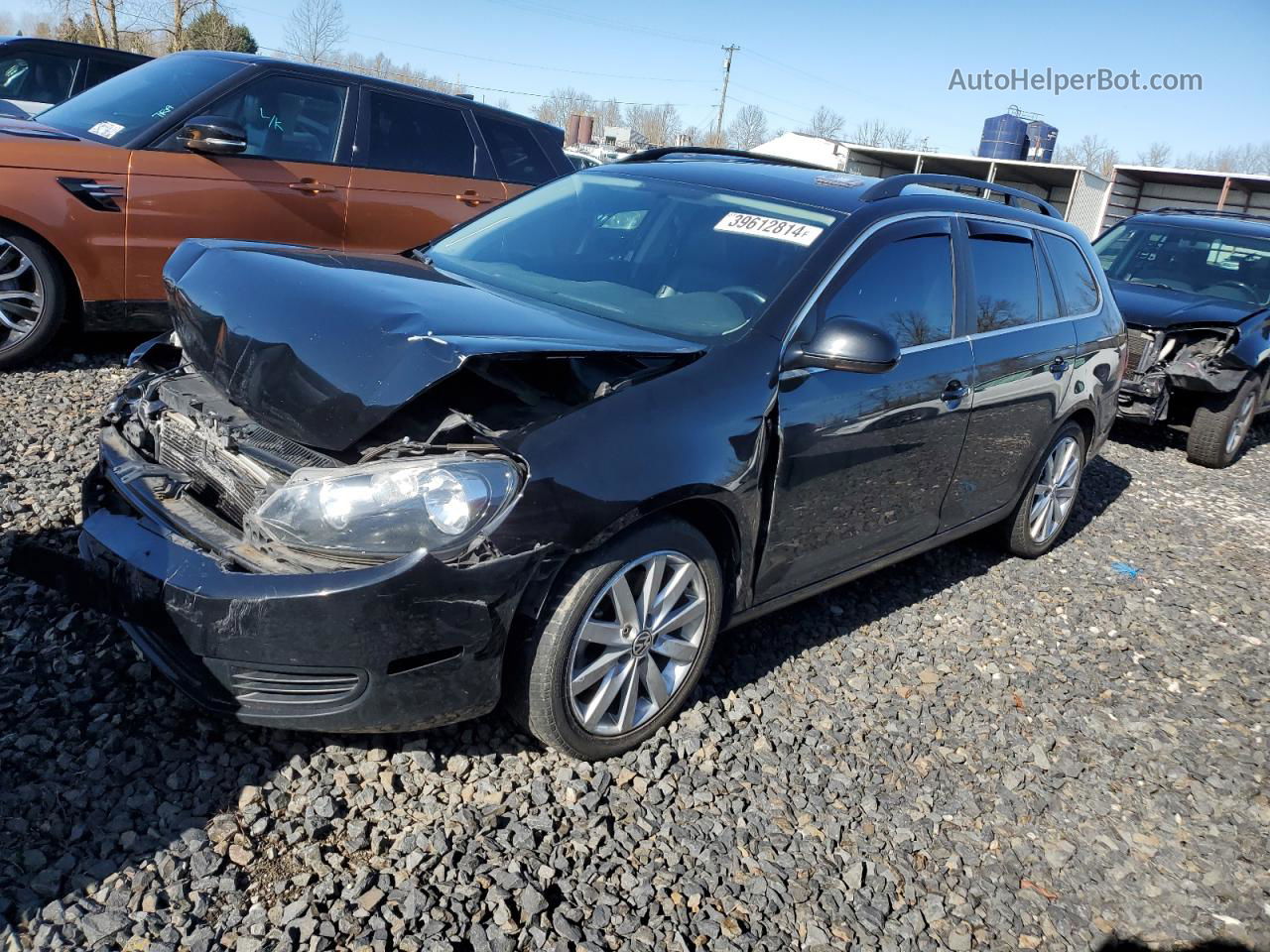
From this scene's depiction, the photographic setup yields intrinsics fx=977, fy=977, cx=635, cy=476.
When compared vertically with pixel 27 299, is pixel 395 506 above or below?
above

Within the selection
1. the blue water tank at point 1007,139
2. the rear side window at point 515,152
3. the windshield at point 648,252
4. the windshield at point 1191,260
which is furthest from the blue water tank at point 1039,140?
the windshield at point 648,252

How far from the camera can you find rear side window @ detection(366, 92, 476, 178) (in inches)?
260

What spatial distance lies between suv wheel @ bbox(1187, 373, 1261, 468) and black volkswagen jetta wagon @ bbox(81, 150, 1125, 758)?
5.00 m

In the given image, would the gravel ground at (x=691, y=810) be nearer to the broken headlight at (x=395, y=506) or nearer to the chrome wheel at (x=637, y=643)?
the chrome wheel at (x=637, y=643)

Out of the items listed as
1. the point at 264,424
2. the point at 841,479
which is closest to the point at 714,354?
the point at 841,479

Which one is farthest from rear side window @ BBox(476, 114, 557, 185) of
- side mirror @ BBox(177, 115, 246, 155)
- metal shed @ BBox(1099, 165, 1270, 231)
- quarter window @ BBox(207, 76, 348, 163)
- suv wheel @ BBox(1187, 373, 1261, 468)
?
metal shed @ BBox(1099, 165, 1270, 231)

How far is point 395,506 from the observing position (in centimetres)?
251

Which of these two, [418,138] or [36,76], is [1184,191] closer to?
[418,138]

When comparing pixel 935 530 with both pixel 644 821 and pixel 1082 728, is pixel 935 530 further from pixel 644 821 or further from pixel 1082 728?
pixel 644 821

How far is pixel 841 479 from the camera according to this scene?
138 inches

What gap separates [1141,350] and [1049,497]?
356 centimetres

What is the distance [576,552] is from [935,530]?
2.27 metres

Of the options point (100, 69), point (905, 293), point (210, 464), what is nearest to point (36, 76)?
point (100, 69)

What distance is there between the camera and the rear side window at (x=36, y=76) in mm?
9570
